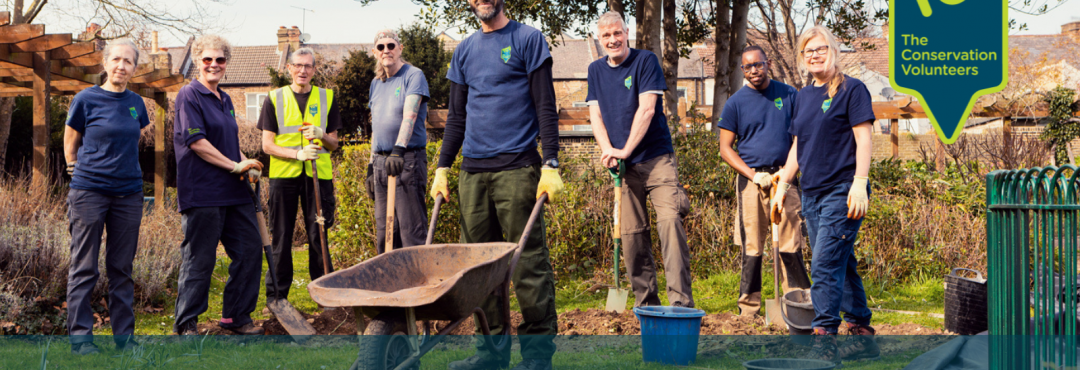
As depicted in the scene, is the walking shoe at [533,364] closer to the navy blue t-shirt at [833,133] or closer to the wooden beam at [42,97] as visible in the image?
the navy blue t-shirt at [833,133]

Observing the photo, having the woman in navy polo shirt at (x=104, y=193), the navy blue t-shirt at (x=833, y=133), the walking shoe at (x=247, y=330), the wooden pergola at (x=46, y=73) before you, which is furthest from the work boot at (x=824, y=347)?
the wooden pergola at (x=46, y=73)

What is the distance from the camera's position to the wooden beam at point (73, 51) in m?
7.50

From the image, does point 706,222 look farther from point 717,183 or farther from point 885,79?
point 885,79

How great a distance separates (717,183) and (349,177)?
10.3ft

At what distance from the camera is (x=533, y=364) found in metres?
3.10

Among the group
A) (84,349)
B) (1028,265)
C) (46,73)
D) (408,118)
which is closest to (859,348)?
(1028,265)

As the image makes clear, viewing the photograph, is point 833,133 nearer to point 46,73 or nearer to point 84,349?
point 84,349

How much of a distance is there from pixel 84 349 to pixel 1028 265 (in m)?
4.13

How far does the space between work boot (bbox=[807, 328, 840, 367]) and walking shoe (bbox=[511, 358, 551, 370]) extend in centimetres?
121

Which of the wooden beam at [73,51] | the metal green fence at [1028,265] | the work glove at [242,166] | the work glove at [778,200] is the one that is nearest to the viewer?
the metal green fence at [1028,265]

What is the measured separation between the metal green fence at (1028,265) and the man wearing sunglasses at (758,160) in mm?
1563

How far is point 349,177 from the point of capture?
6.54 meters

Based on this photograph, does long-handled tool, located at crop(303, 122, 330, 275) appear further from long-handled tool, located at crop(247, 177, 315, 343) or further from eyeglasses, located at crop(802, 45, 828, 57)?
eyeglasses, located at crop(802, 45, 828, 57)

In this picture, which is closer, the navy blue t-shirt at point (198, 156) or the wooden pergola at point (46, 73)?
the navy blue t-shirt at point (198, 156)
